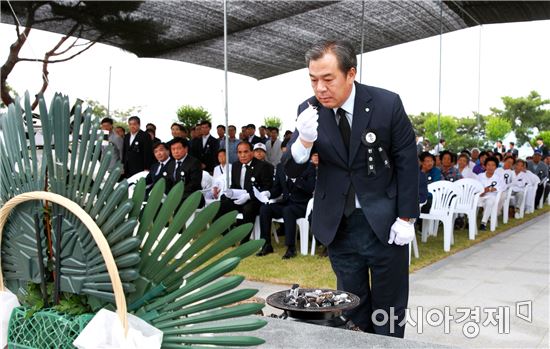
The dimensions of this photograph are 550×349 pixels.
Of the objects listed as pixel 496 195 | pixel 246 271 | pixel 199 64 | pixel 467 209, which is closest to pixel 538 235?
pixel 496 195

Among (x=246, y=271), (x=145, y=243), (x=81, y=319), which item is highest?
(x=145, y=243)

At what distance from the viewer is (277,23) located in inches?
376

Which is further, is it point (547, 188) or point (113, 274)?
point (547, 188)

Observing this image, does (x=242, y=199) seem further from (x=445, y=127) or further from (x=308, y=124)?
(x=445, y=127)

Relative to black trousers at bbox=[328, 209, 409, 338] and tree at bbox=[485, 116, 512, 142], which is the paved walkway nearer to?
black trousers at bbox=[328, 209, 409, 338]

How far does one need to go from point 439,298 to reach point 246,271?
1.91m

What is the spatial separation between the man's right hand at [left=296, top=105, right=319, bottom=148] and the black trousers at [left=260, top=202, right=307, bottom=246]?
4.43 metres

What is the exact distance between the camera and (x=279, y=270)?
557 centimetres

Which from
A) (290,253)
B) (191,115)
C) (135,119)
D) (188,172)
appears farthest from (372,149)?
(191,115)

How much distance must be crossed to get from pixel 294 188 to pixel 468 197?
2507 mm

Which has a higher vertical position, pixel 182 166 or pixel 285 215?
pixel 182 166

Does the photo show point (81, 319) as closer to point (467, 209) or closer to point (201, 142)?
point (467, 209)

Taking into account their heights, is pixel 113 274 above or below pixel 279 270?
above

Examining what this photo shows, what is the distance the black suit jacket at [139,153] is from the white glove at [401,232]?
6991 millimetres
